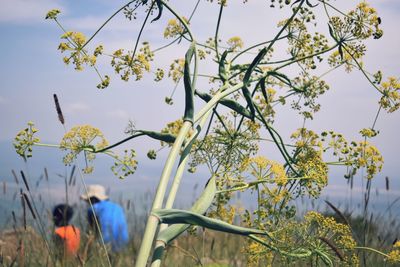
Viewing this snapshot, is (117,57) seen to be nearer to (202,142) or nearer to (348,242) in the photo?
(202,142)

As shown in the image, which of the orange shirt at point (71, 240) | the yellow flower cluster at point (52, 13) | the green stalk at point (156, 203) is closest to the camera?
the green stalk at point (156, 203)

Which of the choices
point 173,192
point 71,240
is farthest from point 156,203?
point 71,240

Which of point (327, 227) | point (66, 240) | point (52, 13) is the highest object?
point (52, 13)

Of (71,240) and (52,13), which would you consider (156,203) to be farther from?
(71,240)

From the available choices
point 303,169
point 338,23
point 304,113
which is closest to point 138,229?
point 304,113

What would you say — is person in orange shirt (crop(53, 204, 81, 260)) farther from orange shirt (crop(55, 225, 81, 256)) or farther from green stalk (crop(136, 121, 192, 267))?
green stalk (crop(136, 121, 192, 267))

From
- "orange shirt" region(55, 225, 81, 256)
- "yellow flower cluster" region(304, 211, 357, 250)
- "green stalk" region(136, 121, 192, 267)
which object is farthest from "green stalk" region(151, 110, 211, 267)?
"orange shirt" region(55, 225, 81, 256)

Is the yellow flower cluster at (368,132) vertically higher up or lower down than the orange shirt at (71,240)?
higher up

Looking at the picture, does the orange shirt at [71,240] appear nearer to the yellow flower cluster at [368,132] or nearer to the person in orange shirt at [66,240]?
the person in orange shirt at [66,240]

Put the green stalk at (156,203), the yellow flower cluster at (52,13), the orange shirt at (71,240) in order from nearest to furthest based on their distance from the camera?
1. the green stalk at (156,203)
2. the yellow flower cluster at (52,13)
3. the orange shirt at (71,240)

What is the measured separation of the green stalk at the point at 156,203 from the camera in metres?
2.15

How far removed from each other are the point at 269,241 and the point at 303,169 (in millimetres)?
435

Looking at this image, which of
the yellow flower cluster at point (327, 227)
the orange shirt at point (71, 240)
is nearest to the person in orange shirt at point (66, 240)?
the orange shirt at point (71, 240)

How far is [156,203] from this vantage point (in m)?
2.28
